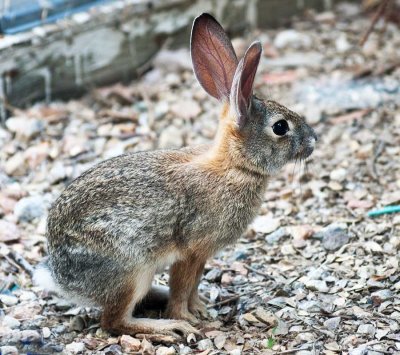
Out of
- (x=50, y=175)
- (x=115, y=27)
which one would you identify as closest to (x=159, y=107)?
(x=115, y=27)

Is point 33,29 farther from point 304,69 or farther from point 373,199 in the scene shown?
point 373,199

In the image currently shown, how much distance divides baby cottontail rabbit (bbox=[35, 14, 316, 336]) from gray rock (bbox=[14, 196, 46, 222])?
1307 millimetres

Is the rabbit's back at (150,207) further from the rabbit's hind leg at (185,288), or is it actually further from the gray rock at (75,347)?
the gray rock at (75,347)

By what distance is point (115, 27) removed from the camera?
340 inches

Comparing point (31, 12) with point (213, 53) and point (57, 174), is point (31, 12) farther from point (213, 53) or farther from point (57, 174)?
point (213, 53)

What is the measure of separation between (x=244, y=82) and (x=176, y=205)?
2.87ft

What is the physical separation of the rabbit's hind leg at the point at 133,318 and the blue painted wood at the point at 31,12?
3663 millimetres

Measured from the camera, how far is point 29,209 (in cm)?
691

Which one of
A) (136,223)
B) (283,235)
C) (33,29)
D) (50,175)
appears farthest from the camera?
(33,29)

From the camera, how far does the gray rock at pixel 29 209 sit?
6.88 metres

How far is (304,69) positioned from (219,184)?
400 centimetres

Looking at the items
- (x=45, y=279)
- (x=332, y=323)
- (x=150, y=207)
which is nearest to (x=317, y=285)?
(x=332, y=323)

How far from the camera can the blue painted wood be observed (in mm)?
8008

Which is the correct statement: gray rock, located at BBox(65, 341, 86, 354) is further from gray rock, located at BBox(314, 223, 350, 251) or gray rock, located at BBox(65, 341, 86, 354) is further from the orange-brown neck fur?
gray rock, located at BBox(314, 223, 350, 251)
